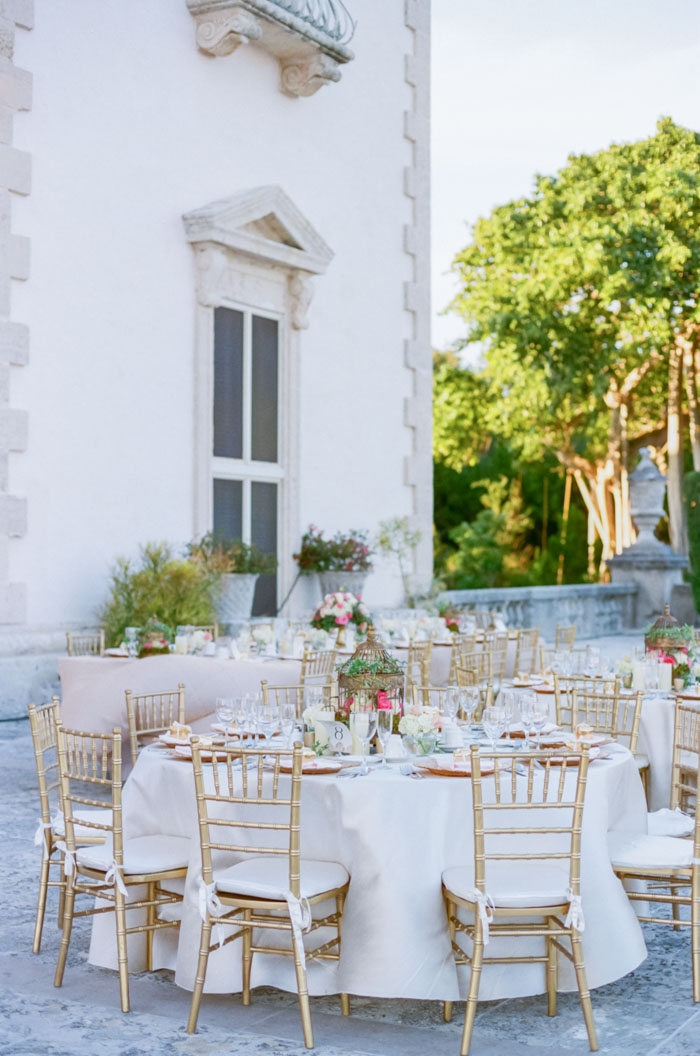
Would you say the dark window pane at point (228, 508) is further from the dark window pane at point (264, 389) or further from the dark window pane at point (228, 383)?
the dark window pane at point (264, 389)

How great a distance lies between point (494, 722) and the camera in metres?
4.71

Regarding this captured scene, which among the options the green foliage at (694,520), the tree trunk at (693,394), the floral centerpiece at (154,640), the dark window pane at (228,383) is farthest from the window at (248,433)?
the tree trunk at (693,394)

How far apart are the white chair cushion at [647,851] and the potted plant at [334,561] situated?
8663mm

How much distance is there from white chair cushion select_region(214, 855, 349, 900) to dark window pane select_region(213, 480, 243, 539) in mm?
8355

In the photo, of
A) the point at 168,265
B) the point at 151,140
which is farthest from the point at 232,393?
the point at 151,140

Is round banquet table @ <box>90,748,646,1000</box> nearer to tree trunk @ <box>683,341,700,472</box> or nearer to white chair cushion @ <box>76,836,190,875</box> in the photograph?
white chair cushion @ <box>76,836,190,875</box>

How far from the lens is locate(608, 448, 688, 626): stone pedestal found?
65.9 feet

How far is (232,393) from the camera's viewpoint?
12648 millimetres

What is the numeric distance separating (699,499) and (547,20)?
8.47m

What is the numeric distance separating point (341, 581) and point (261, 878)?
934 centimetres

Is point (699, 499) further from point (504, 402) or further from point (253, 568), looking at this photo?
point (253, 568)

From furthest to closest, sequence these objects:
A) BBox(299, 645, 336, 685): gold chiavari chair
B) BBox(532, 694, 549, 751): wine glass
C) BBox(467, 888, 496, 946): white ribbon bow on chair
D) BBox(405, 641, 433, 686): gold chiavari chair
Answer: BBox(405, 641, 433, 686): gold chiavari chair → BBox(299, 645, 336, 685): gold chiavari chair → BBox(532, 694, 549, 751): wine glass → BBox(467, 888, 496, 946): white ribbon bow on chair

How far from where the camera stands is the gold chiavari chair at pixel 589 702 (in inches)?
229

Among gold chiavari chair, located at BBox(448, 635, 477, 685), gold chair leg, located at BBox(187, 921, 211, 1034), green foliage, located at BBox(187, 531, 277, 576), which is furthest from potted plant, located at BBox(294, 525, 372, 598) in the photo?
gold chair leg, located at BBox(187, 921, 211, 1034)
